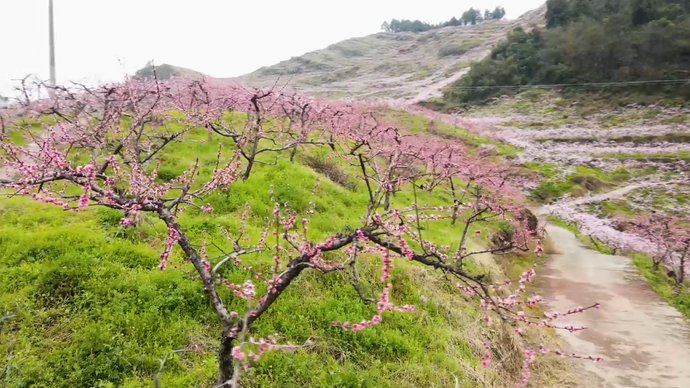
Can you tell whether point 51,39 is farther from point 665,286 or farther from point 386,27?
point 386,27

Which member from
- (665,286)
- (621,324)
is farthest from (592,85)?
(621,324)

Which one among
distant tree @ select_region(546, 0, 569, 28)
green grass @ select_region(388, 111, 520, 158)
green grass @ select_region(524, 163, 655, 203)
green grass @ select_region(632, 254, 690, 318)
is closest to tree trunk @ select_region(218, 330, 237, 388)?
green grass @ select_region(632, 254, 690, 318)

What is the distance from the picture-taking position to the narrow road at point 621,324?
11258 millimetres

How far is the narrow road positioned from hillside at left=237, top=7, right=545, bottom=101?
171 ft

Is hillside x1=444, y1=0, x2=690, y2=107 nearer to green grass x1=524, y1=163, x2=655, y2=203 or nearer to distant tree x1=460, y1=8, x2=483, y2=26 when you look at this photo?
green grass x1=524, y1=163, x2=655, y2=203

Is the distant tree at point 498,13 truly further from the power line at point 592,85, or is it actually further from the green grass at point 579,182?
the green grass at point 579,182

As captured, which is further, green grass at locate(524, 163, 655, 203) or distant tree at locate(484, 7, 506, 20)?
distant tree at locate(484, 7, 506, 20)

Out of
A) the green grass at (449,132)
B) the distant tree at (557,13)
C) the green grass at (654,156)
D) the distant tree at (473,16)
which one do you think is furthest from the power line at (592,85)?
the distant tree at (473,16)

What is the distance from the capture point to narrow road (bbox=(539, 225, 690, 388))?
36.9 ft

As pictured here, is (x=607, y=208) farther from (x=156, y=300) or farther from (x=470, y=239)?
(x=156, y=300)

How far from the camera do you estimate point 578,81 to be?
56.7 meters

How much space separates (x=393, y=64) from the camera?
337 feet

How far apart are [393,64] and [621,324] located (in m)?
95.2

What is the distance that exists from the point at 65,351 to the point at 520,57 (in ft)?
224
